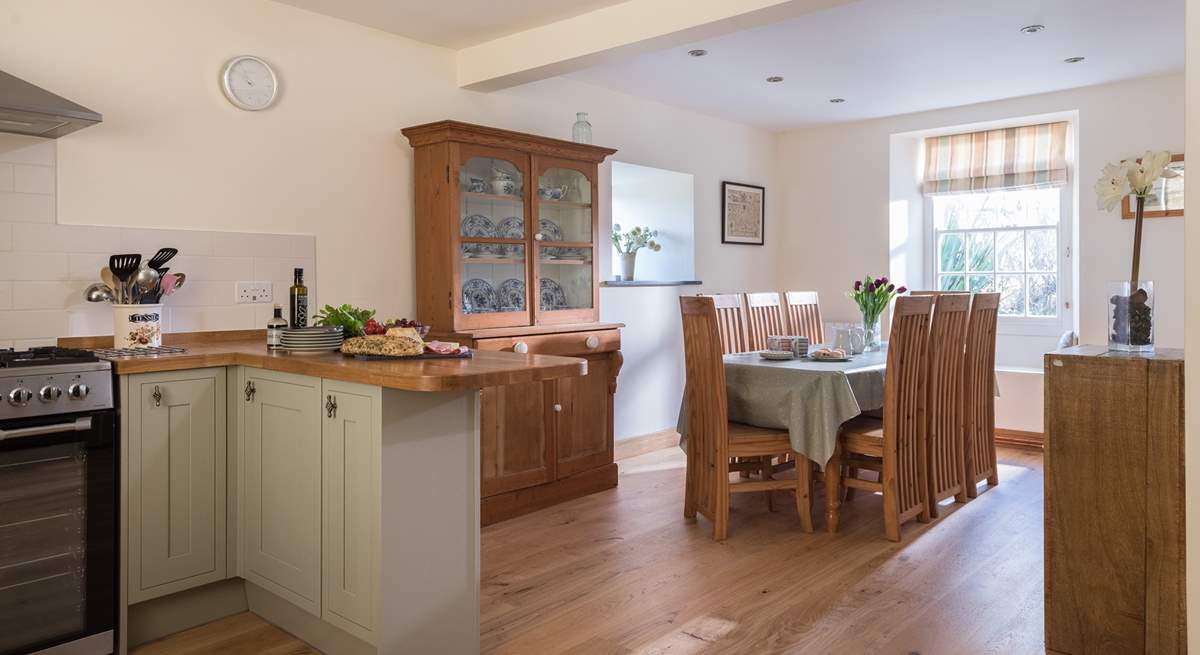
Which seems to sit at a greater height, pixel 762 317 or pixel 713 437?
pixel 762 317

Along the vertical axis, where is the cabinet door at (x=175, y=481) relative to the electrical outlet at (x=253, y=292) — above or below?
below

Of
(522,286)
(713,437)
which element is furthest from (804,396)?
(522,286)

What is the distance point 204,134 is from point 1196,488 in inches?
130

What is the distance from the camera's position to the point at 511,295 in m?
3.92

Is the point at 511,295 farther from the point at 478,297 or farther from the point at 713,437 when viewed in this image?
the point at 713,437

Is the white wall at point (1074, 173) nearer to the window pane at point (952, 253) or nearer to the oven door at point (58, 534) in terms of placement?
the window pane at point (952, 253)

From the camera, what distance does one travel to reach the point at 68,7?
2.85 meters

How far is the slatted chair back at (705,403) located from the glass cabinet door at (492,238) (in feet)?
2.79

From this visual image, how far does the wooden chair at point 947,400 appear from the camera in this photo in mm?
3674

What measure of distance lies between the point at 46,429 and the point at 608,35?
2469mm

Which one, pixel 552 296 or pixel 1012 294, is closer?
pixel 552 296

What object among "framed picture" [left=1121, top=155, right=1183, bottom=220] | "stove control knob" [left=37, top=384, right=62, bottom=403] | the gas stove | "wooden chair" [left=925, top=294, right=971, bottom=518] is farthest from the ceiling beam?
"framed picture" [left=1121, top=155, right=1183, bottom=220]

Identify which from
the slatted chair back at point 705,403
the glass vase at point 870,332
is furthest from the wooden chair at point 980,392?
the slatted chair back at point 705,403

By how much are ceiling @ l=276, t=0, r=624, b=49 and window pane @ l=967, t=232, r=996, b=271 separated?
3.61 meters
